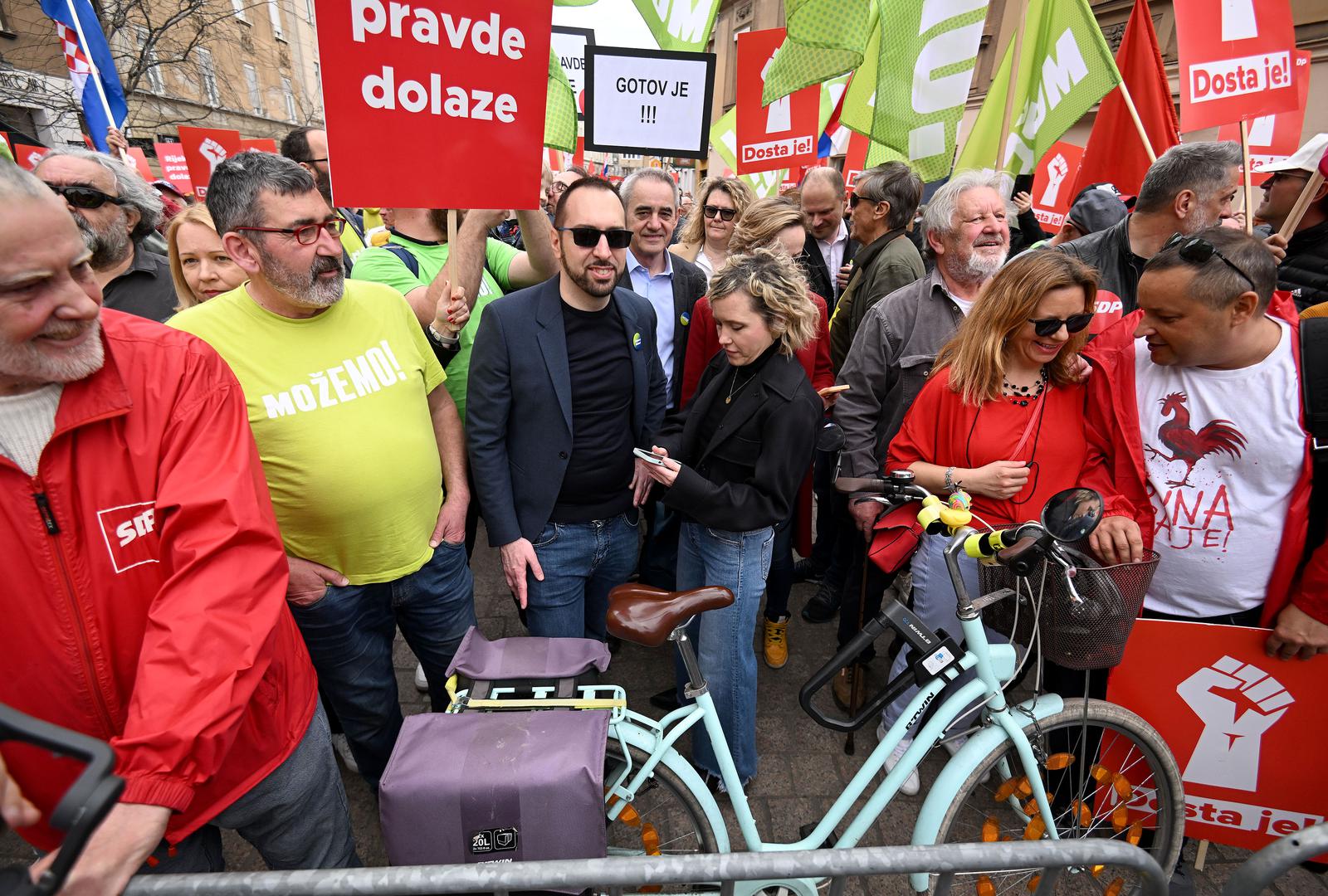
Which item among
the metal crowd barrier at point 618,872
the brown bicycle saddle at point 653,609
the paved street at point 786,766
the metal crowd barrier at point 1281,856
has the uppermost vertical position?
the metal crowd barrier at point 1281,856

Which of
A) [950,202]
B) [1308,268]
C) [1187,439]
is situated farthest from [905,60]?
[1187,439]

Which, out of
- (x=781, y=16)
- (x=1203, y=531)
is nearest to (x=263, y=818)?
(x=1203, y=531)

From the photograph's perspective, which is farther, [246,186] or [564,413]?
[564,413]

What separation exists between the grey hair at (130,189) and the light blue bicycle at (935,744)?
340cm

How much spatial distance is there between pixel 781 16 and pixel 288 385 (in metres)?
29.9

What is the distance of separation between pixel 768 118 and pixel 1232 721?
16.1ft

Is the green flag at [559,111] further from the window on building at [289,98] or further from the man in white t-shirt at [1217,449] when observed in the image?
the window on building at [289,98]

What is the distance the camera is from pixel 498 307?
93.5 inches

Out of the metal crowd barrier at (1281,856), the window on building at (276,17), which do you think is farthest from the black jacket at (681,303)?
the window on building at (276,17)

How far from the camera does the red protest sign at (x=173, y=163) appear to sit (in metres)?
8.19

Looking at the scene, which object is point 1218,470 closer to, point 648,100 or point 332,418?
point 332,418

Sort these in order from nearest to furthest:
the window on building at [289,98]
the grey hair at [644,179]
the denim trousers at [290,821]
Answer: the denim trousers at [290,821]
the grey hair at [644,179]
the window on building at [289,98]

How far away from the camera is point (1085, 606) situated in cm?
178

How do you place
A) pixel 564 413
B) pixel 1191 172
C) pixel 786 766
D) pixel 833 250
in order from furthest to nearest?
pixel 833 250, pixel 1191 172, pixel 786 766, pixel 564 413
